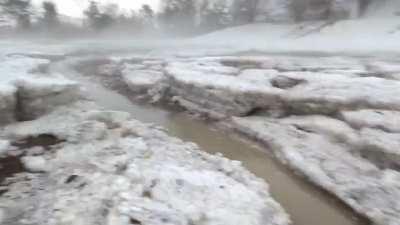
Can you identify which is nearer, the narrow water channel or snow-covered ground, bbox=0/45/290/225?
snow-covered ground, bbox=0/45/290/225

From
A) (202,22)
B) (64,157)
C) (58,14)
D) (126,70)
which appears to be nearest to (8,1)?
(58,14)

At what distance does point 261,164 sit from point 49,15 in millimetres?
26397

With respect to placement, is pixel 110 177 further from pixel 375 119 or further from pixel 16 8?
pixel 16 8

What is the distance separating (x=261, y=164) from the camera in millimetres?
5805

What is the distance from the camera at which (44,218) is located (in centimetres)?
376

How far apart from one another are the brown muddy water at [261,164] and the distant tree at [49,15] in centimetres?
2105

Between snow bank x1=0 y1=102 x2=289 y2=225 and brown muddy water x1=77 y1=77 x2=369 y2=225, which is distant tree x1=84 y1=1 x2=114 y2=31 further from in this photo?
snow bank x1=0 y1=102 x2=289 y2=225

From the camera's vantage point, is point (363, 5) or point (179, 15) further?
point (179, 15)

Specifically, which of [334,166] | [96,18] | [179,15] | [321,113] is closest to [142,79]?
[321,113]

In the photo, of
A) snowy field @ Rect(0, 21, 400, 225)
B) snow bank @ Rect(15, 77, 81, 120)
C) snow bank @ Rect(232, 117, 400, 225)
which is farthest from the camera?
snow bank @ Rect(15, 77, 81, 120)

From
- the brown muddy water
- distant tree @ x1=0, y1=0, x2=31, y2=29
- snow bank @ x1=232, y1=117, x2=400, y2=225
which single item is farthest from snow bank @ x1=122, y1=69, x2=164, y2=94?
distant tree @ x1=0, y1=0, x2=31, y2=29

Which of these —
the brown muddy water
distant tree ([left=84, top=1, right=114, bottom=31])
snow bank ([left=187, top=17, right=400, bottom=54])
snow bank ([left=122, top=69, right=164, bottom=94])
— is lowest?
the brown muddy water

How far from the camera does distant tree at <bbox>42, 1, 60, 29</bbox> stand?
2781cm

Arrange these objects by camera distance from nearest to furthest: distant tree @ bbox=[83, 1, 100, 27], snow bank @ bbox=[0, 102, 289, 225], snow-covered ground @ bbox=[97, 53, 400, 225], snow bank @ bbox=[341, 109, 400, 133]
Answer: snow bank @ bbox=[0, 102, 289, 225], snow-covered ground @ bbox=[97, 53, 400, 225], snow bank @ bbox=[341, 109, 400, 133], distant tree @ bbox=[83, 1, 100, 27]
